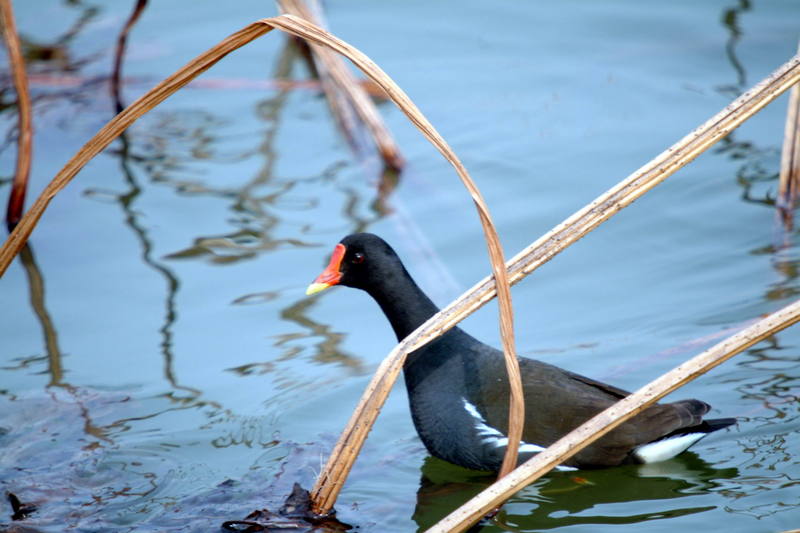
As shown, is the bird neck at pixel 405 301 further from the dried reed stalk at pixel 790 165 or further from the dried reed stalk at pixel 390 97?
the dried reed stalk at pixel 790 165

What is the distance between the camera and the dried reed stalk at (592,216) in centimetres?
334

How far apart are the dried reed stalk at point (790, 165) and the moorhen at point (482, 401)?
203 centimetres

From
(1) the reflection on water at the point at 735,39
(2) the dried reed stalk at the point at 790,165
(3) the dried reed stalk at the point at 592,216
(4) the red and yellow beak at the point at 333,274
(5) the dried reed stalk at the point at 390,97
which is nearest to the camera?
(5) the dried reed stalk at the point at 390,97

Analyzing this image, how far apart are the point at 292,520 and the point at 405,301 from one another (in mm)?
1190

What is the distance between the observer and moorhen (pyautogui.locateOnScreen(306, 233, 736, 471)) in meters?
4.29

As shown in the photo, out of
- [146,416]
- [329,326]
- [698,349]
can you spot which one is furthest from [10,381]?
[698,349]

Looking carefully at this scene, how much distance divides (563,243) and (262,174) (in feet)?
13.4

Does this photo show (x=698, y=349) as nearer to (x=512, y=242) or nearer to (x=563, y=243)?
(x=512, y=242)

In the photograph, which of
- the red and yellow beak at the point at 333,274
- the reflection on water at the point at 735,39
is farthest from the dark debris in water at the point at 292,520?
the reflection on water at the point at 735,39

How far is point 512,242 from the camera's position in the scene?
20.4ft

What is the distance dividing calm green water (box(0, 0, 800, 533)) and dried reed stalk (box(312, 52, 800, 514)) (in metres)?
0.92

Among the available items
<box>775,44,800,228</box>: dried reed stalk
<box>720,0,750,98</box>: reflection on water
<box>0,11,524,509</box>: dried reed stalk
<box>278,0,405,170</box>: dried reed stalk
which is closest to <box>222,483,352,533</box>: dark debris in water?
<box>0,11,524,509</box>: dried reed stalk

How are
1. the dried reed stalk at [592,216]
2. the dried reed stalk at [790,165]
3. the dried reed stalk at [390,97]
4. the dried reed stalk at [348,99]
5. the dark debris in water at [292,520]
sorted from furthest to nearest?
the dried reed stalk at [348,99] < the dried reed stalk at [790,165] < the dark debris in water at [292,520] < the dried reed stalk at [592,216] < the dried reed stalk at [390,97]

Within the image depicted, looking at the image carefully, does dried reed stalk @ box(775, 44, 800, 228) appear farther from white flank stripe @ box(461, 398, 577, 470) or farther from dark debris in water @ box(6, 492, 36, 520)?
dark debris in water @ box(6, 492, 36, 520)
